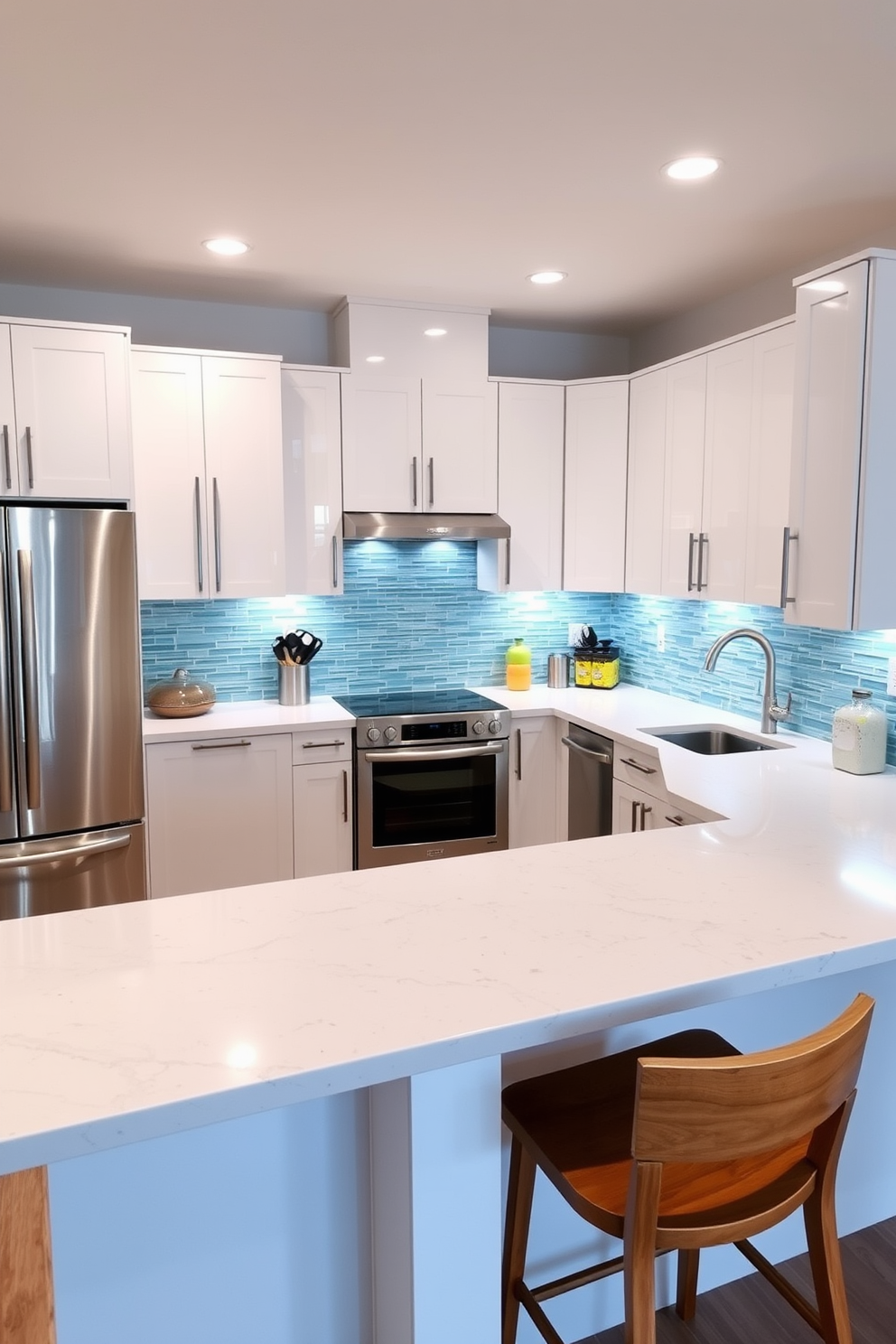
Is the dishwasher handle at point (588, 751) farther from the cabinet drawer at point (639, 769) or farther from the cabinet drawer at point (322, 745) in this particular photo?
the cabinet drawer at point (322, 745)

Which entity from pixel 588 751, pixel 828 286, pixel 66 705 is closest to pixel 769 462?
pixel 828 286

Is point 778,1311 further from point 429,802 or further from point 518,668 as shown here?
point 518,668

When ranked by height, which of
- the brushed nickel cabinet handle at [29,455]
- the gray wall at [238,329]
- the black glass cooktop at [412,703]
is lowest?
the black glass cooktop at [412,703]

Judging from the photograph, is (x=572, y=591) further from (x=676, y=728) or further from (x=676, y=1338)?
(x=676, y=1338)

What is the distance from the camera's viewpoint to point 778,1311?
5.86ft

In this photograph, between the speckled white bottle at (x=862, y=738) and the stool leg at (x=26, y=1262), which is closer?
the stool leg at (x=26, y=1262)

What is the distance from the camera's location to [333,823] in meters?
3.54

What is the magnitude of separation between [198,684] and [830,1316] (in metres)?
2.85

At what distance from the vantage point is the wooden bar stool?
111cm

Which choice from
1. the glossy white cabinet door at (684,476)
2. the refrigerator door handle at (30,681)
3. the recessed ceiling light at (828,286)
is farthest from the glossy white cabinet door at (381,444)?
the recessed ceiling light at (828,286)

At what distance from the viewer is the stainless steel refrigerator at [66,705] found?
9.20 feet

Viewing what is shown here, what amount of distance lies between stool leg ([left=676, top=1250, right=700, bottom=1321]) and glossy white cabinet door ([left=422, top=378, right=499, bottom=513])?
2.78 m

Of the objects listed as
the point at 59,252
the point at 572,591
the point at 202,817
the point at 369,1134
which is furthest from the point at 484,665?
the point at 369,1134

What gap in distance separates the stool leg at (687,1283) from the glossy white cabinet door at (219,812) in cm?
203
